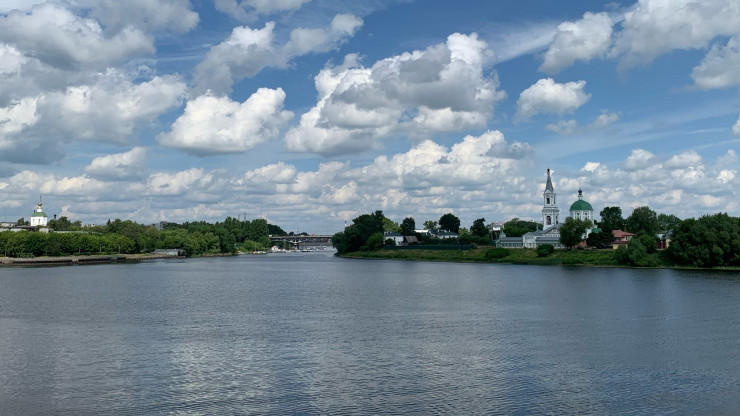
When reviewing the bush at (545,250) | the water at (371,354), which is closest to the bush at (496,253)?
the bush at (545,250)

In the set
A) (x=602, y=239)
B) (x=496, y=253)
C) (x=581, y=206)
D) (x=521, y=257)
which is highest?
(x=581, y=206)

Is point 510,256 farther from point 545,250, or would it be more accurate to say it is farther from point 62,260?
point 62,260

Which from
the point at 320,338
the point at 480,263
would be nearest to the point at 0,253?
the point at 480,263

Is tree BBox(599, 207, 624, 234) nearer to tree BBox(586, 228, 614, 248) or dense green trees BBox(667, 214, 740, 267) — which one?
tree BBox(586, 228, 614, 248)

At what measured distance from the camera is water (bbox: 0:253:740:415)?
25.5 m

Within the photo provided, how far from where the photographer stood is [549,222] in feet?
604

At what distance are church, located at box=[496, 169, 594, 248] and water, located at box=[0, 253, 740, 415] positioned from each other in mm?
95947

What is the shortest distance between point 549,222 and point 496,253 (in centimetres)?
4062

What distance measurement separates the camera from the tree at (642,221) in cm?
16650

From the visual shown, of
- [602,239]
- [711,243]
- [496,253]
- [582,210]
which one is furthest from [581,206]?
[711,243]

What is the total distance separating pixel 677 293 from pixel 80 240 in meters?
149

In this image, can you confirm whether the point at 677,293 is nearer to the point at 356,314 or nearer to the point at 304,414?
the point at 356,314

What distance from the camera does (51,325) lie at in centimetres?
4412

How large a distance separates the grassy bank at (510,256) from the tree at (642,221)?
3917cm
